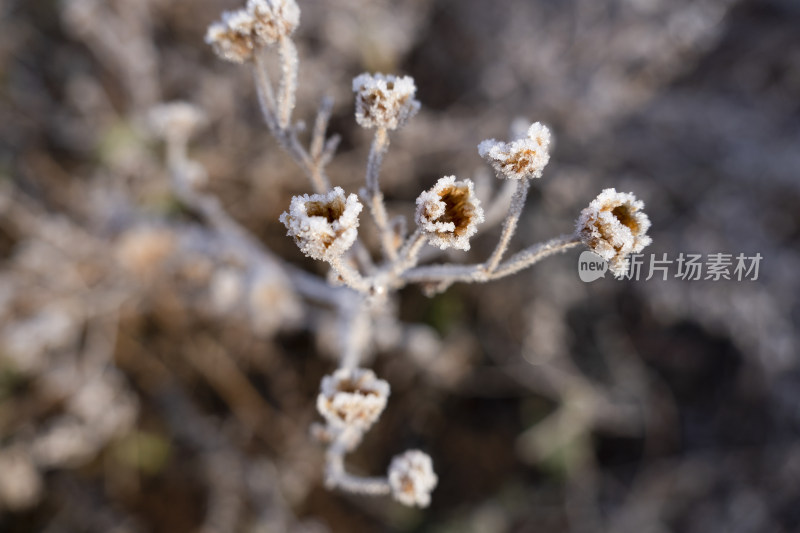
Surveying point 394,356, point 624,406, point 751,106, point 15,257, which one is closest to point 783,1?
point 751,106

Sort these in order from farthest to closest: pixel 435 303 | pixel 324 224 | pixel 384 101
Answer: pixel 435 303 → pixel 384 101 → pixel 324 224

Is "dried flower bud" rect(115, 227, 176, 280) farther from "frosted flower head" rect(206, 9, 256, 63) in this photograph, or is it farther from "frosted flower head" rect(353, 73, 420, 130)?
"frosted flower head" rect(353, 73, 420, 130)

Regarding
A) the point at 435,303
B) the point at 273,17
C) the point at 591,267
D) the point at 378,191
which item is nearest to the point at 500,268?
the point at 378,191

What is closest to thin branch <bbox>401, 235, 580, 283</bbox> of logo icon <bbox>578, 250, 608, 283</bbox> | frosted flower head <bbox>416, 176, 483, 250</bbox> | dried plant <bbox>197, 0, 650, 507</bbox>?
dried plant <bbox>197, 0, 650, 507</bbox>

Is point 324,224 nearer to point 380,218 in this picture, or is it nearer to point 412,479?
point 380,218

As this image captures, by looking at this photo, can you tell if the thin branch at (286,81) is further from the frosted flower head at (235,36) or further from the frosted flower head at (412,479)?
the frosted flower head at (412,479)

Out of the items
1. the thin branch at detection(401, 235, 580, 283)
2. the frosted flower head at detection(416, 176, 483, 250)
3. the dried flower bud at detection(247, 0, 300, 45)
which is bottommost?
the frosted flower head at detection(416, 176, 483, 250)
